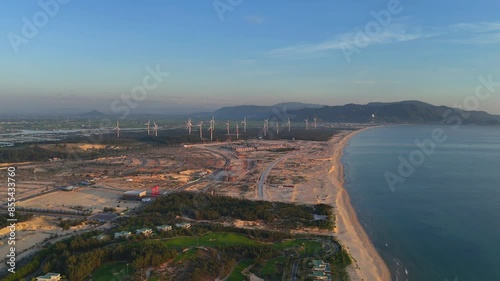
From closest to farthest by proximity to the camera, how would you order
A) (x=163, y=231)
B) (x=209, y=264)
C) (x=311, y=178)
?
1. (x=209, y=264)
2. (x=163, y=231)
3. (x=311, y=178)

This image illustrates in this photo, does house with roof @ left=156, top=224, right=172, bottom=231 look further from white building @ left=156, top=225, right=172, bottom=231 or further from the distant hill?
the distant hill

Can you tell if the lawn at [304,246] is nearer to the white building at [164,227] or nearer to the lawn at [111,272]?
the white building at [164,227]

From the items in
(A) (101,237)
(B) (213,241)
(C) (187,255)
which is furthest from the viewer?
(B) (213,241)

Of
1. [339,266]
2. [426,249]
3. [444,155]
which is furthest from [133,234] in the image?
[444,155]

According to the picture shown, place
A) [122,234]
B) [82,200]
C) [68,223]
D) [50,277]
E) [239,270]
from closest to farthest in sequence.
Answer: [50,277]
[239,270]
[122,234]
[68,223]
[82,200]

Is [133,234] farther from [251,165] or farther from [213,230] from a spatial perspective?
[251,165]

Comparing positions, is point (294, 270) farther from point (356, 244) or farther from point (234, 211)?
point (234, 211)

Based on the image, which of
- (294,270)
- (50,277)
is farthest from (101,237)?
(294,270)
